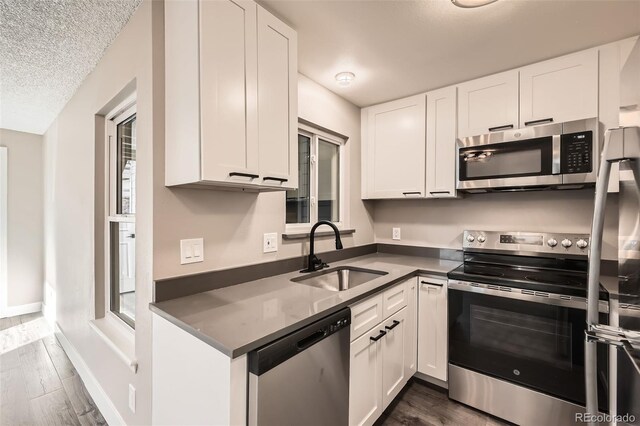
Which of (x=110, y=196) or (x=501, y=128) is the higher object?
(x=501, y=128)

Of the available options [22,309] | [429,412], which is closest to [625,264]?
[429,412]

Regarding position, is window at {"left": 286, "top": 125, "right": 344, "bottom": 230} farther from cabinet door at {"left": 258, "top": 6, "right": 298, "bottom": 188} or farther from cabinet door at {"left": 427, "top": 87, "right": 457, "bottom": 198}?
cabinet door at {"left": 427, "top": 87, "right": 457, "bottom": 198}

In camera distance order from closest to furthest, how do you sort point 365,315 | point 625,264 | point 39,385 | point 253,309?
1. point 625,264
2. point 253,309
3. point 365,315
4. point 39,385

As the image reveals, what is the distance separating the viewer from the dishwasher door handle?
3.59 feet

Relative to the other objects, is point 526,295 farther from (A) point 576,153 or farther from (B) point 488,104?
(B) point 488,104

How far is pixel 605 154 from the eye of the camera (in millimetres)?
786

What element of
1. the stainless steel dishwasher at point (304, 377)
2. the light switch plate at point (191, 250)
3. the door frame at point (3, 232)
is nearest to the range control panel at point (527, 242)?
the stainless steel dishwasher at point (304, 377)

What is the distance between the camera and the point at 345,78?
2.17 metres

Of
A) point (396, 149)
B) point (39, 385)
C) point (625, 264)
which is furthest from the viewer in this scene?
point (396, 149)

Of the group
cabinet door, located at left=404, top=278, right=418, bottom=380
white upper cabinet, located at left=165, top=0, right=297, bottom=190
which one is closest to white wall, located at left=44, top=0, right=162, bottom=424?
white upper cabinet, located at left=165, top=0, right=297, bottom=190

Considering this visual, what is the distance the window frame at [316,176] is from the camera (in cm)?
224

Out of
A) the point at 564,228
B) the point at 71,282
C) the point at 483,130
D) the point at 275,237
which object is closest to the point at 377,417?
the point at 275,237

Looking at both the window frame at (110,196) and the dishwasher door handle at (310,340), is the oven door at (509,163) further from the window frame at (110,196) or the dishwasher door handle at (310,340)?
the window frame at (110,196)

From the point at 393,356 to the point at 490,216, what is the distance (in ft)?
4.60
